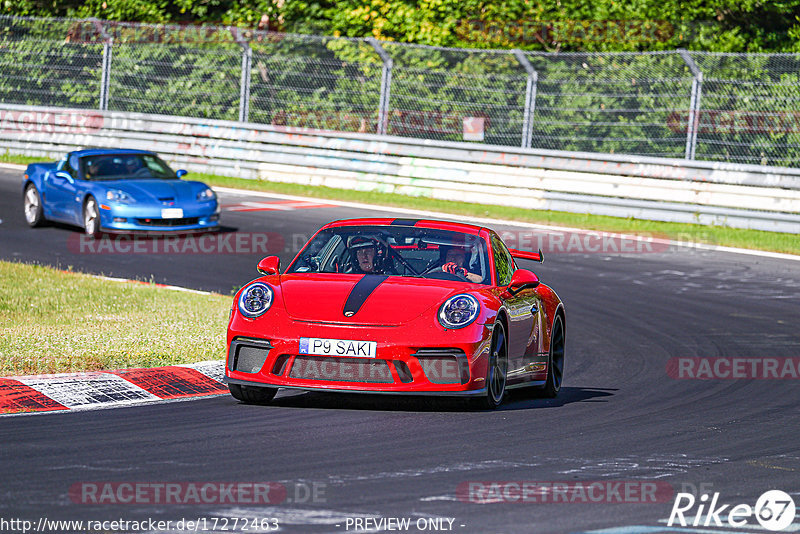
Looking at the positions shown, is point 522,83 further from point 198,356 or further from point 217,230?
point 198,356

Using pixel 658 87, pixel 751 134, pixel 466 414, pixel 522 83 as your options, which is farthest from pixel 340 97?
pixel 466 414

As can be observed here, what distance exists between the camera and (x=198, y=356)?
405 inches

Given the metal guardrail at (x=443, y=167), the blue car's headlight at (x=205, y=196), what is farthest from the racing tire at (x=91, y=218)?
the metal guardrail at (x=443, y=167)

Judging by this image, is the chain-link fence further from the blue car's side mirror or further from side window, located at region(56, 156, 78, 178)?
the blue car's side mirror

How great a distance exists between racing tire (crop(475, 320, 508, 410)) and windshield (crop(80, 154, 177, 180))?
11798 mm

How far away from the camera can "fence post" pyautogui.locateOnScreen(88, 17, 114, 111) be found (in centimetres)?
2697

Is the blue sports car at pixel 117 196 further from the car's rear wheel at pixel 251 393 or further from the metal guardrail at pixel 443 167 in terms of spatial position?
the car's rear wheel at pixel 251 393

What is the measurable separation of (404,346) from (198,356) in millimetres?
2621

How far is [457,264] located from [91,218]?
10.7m

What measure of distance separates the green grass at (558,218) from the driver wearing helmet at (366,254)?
36.7ft

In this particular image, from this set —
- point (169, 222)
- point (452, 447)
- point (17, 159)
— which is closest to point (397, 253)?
point (452, 447)

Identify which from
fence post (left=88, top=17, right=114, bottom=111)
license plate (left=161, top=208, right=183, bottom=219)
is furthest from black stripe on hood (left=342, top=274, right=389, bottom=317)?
fence post (left=88, top=17, right=114, bottom=111)

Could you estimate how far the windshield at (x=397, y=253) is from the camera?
927 cm

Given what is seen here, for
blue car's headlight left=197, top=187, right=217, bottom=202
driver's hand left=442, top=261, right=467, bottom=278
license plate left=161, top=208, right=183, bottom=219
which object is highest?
driver's hand left=442, top=261, right=467, bottom=278
